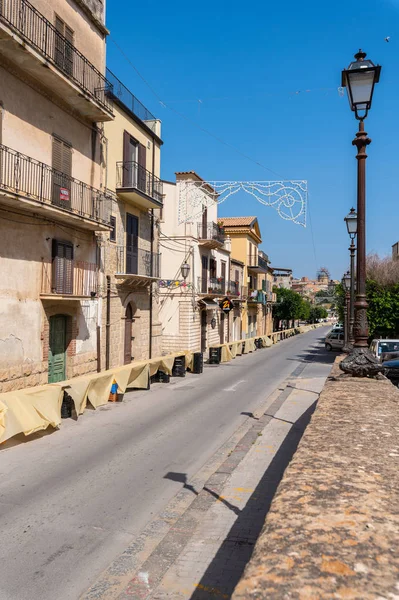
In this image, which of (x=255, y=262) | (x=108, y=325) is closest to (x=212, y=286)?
(x=108, y=325)

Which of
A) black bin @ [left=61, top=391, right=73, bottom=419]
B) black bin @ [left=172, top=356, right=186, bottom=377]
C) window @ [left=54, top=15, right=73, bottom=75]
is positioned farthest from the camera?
black bin @ [left=172, top=356, right=186, bottom=377]

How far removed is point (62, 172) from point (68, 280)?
11.0ft

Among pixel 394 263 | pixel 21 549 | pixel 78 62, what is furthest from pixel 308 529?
pixel 394 263

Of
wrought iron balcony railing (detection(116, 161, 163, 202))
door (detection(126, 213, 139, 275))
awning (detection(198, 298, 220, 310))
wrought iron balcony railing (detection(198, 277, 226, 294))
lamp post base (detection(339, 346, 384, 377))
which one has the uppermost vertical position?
wrought iron balcony railing (detection(116, 161, 163, 202))

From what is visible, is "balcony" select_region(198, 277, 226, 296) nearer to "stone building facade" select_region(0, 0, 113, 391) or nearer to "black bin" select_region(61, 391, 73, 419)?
"stone building facade" select_region(0, 0, 113, 391)

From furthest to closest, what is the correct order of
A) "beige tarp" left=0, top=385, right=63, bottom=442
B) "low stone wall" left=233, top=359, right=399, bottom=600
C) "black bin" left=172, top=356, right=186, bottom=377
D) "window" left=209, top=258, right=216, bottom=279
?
"window" left=209, top=258, right=216, bottom=279 < "black bin" left=172, top=356, right=186, bottom=377 < "beige tarp" left=0, top=385, right=63, bottom=442 < "low stone wall" left=233, top=359, right=399, bottom=600

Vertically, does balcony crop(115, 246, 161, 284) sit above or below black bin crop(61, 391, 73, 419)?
above

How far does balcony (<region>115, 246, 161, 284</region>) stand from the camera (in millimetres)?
19219

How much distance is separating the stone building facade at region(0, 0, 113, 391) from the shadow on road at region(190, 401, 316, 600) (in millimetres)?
8193

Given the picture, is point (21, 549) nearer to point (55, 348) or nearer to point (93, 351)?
point (55, 348)

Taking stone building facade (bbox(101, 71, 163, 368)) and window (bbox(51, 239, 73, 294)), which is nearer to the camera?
window (bbox(51, 239, 73, 294))

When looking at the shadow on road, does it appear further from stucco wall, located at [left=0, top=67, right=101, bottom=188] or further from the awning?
the awning

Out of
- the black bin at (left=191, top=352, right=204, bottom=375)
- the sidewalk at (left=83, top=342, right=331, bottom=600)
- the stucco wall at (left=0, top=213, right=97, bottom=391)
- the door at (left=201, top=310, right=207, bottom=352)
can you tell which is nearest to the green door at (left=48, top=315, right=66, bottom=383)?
the stucco wall at (left=0, top=213, right=97, bottom=391)

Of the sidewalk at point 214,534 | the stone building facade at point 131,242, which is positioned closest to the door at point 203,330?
the stone building facade at point 131,242
